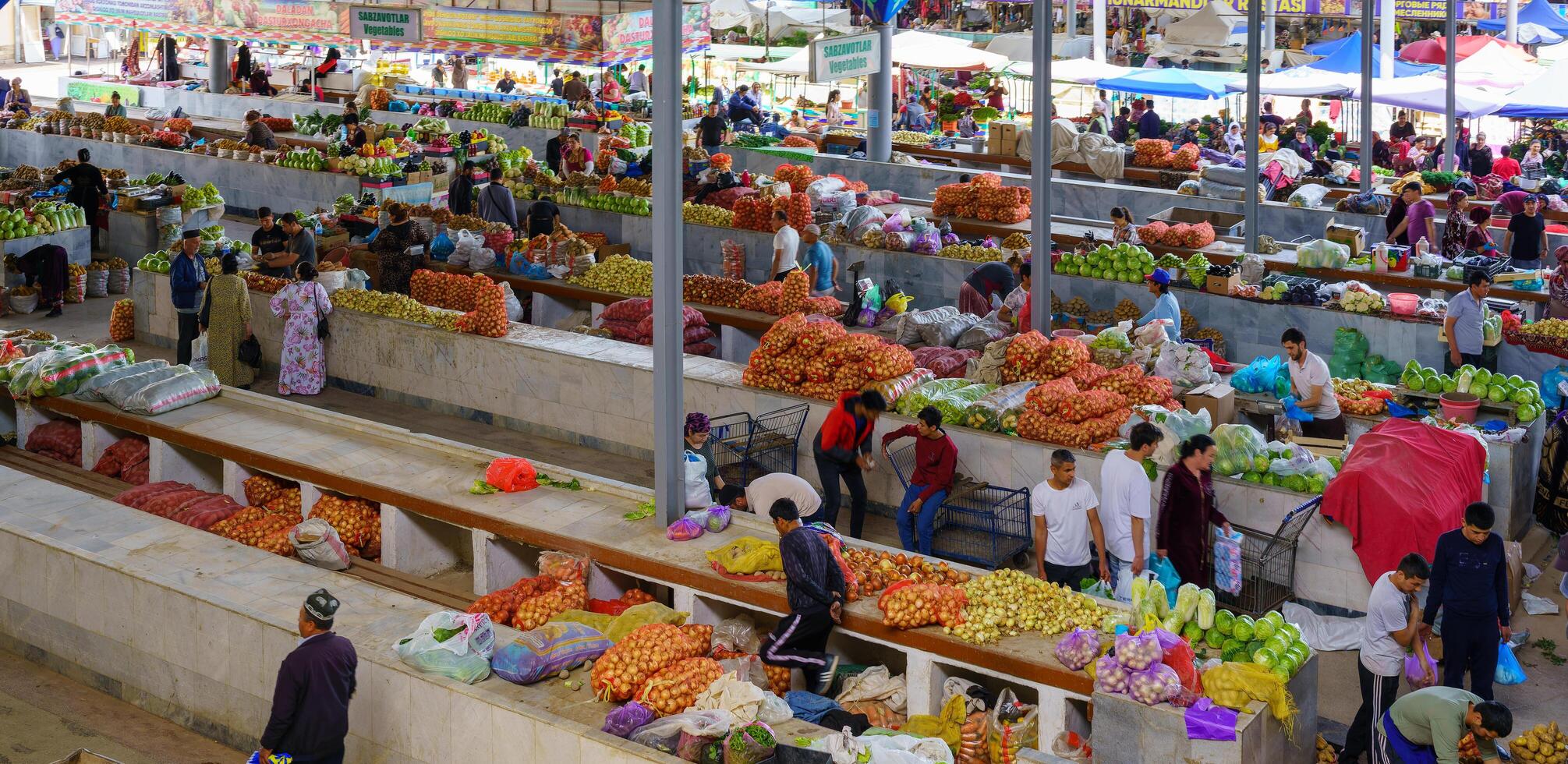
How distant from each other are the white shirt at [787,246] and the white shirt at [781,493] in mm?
6280

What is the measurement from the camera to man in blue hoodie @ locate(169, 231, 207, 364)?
15.1 metres

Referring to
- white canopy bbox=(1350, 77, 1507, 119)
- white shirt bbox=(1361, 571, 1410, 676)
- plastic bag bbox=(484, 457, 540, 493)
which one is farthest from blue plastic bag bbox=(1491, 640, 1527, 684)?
white canopy bbox=(1350, 77, 1507, 119)

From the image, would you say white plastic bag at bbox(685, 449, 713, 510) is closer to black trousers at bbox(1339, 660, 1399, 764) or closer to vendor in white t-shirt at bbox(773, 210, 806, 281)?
black trousers at bbox(1339, 660, 1399, 764)

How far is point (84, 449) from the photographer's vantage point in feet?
40.8

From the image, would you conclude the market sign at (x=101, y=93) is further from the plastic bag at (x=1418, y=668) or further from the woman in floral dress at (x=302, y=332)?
the plastic bag at (x=1418, y=668)

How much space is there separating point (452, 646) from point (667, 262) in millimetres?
2719

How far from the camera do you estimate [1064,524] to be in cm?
934

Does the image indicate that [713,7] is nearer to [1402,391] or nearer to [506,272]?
[506,272]

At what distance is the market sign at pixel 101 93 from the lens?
1347 inches

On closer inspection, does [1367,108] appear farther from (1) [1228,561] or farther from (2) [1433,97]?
(1) [1228,561]

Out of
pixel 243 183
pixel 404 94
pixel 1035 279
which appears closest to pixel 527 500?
pixel 1035 279

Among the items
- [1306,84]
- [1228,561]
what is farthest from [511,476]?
[1306,84]

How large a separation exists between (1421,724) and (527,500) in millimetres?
5629

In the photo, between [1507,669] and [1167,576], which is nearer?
[1507,669]
